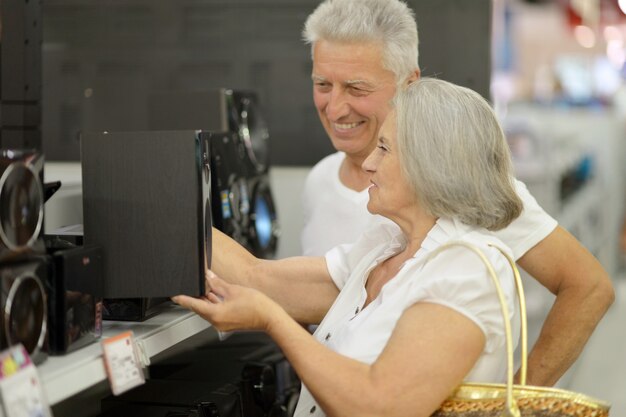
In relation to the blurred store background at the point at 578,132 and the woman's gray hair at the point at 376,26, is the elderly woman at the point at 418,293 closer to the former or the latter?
the woman's gray hair at the point at 376,26

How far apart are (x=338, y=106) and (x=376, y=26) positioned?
24cm

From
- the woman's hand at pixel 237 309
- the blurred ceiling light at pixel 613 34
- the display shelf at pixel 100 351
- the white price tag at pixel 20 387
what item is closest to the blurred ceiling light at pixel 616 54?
the blurred ceiling light at pixel 613 34

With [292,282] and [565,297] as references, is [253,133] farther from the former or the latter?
[565,297]

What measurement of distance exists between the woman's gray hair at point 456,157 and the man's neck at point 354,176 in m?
0.72

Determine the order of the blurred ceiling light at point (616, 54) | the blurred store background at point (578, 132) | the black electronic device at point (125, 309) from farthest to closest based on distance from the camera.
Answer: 1. the blurred ceiling light at point (616, 54)
2. the blurred store background at point (578, 132)
3. the black electronic device at point (125, 309)

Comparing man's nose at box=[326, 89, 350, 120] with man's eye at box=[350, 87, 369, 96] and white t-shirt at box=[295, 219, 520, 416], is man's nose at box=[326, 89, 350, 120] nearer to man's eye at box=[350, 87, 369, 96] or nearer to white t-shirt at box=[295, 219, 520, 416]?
man's eye at box=[350, 87, 369, 96]

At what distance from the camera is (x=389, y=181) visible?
1960 mm

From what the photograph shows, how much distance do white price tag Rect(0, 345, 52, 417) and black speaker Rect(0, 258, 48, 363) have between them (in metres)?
0.06

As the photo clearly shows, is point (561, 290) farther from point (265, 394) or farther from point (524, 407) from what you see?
point (265, 394)

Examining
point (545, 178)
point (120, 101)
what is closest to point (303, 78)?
point (120, 101)

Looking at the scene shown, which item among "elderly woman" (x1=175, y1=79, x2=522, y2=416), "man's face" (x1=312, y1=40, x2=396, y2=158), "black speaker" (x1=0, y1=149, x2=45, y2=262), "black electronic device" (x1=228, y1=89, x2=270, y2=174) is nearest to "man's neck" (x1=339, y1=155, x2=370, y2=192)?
"man's face" (x1=312, y1=40, x2=396, y2=158)

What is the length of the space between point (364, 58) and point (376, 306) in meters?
0.80

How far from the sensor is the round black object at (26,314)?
1588mm

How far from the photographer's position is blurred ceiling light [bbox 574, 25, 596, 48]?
1506 cm
